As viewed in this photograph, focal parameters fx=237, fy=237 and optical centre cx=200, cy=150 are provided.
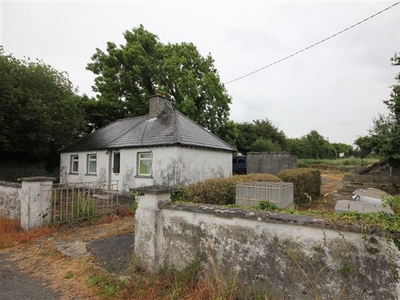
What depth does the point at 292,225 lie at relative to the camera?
9.82 feet

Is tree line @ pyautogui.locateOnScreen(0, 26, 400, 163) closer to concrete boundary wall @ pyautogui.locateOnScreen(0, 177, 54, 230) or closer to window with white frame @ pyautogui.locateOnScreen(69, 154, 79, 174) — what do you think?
window with white frame @ pyautogui.locateOnScreen(69, 154, 79, 174)

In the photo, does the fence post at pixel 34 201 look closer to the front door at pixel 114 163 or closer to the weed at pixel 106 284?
the weed at pixel 106 284

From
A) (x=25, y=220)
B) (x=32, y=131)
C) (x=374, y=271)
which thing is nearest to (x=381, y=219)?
(x=374, y=271)

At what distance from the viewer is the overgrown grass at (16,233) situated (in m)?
6.23

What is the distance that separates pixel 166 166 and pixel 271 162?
39.9 ft

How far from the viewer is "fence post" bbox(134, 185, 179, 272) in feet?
13.6

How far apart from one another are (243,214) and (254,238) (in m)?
0.35

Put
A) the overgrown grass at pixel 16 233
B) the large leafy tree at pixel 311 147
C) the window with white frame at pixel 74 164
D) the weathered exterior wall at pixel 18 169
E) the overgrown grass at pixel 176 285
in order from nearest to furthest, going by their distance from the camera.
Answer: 1. the overgrown grass at pixel 176 285
2. the overgrown grass at pixel 16 233
3. the weathered exterior wall at pixel 18 169
4. the window with white frame at pixel 74 164
5. the large leafy tree at pixel 311 147

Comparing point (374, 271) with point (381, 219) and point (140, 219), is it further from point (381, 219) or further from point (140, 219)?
point (140, 219)

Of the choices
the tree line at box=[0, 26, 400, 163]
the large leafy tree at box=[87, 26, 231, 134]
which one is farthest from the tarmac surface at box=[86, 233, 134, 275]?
A: the large leafy tree at box=[87, 26, 231, 134]

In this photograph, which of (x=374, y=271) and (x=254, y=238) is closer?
(x=374, y=271)

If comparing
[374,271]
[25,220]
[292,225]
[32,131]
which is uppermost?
[32,131]

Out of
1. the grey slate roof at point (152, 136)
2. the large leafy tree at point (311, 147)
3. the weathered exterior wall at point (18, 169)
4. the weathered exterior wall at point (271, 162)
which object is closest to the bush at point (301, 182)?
the grey slate roof at point (152, 136)

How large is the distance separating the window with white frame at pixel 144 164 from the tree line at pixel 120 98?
6863 mm
